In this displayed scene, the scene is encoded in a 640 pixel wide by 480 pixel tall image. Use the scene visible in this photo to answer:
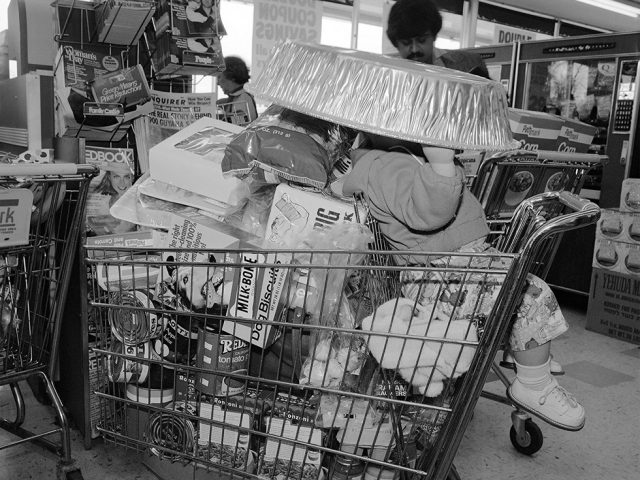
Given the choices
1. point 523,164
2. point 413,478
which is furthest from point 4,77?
point 413,478

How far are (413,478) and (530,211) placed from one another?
71 cm

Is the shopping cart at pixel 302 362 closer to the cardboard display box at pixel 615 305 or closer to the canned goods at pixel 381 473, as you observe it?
the canned goods at pixel 381 473

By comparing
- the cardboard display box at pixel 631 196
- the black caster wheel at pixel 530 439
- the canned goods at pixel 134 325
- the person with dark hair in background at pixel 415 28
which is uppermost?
the person with dark hair in background at pixel 415 28

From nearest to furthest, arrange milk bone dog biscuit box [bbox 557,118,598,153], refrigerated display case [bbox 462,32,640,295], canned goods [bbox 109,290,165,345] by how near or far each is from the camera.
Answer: canned goods [bbox 109,290,165,345] < milk bone dog biscuit box [bbox 557,118,598,153] < refrigerated display case [bbox 462,32,640,295]

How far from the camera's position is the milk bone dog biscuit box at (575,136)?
3.22 meters

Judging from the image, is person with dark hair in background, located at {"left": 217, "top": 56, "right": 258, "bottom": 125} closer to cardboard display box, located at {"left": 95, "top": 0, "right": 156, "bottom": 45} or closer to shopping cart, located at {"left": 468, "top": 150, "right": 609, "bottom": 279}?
cardboard display box, located at {"left": 95, "top": 0, "right": 156, "bottom": 45}

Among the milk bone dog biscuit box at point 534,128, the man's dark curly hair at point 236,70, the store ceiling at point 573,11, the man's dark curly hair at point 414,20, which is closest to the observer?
the man's dark curly hair at point 414,20

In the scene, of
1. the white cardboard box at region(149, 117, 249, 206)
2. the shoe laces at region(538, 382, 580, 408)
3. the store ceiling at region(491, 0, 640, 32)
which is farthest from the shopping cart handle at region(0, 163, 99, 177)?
the store ceiling at region(491, 0, 640, 32)

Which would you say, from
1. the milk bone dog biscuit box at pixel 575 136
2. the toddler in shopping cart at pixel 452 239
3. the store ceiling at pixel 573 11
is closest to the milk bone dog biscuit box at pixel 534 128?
the milk bone dog biscuit box at pixel 575 136

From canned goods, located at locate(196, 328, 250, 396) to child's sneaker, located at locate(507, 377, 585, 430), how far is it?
675 millimetres

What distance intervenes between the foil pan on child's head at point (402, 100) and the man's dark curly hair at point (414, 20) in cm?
134

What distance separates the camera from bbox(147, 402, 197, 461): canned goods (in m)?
1.47

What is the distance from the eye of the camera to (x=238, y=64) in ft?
15.9

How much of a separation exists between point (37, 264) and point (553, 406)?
4.77 feet
